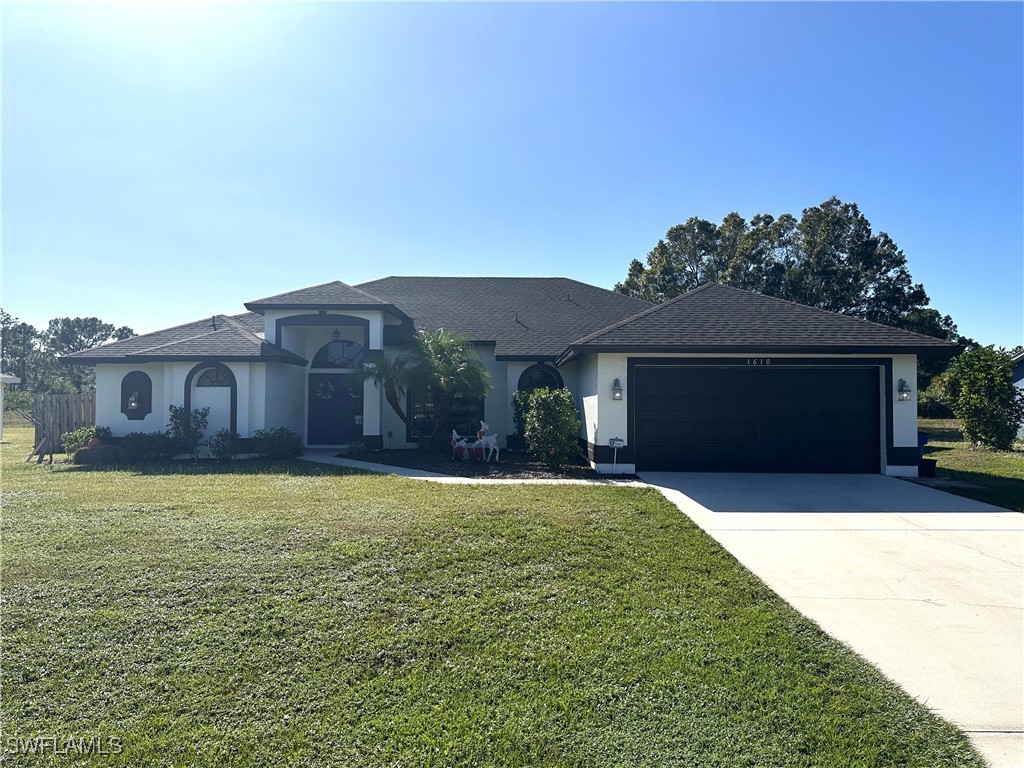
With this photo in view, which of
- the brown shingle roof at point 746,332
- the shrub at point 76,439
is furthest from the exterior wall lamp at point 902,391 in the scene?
the shrub at point 76,439

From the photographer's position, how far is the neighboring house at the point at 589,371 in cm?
1123

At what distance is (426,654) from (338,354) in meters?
14.0

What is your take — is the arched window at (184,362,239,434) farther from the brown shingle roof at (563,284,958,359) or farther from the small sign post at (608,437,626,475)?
the small sign post at (608,437,626,475)

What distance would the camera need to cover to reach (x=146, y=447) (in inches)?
525

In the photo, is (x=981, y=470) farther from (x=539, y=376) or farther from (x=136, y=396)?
(x=136, y=396)

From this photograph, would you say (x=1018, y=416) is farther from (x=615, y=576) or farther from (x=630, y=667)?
(x=630, y=667)

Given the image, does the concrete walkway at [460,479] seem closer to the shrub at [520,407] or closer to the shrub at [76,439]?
the shrub at [520,407]

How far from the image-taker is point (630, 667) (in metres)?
3.55

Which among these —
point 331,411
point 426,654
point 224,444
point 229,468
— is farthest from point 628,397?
point 224,444

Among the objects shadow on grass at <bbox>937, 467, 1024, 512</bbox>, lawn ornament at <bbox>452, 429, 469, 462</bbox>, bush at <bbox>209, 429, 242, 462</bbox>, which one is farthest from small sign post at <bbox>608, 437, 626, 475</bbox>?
bush at <bbox>209, 429, 242, 462</bbox>

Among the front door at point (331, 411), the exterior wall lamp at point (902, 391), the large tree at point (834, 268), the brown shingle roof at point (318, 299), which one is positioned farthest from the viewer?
the large tree at point (834, 268)

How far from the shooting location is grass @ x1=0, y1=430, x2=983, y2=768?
2.85 meters

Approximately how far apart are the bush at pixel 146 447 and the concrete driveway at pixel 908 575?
13.2 m

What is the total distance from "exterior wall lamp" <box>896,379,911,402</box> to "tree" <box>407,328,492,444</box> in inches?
393
